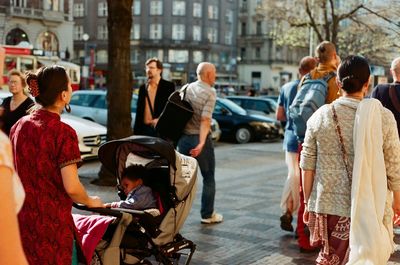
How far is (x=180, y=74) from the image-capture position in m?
84.8

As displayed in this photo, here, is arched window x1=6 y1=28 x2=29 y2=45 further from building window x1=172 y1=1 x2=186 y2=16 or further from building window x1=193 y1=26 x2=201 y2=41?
building window x1=193 y1=26 x2=201 y2=41

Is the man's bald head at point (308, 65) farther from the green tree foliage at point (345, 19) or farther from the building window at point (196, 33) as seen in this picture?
the building window at point (196, 33)

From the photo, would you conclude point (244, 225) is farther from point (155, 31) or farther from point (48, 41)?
point (155, 31)

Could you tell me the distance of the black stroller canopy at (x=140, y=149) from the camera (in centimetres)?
486

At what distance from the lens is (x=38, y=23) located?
63312 millimetres

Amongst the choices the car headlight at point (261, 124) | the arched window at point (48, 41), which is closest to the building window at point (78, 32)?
the arched window at point (48, 41)

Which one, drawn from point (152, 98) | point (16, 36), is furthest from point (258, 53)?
point (152, 98)

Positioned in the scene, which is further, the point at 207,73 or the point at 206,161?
the point at 206,161

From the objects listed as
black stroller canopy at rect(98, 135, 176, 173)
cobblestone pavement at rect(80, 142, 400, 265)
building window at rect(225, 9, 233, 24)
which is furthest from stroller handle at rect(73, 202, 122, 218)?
building window at rect(225, 9, 233, 24)

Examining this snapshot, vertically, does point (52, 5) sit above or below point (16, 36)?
above

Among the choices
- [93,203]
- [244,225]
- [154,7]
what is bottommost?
[244,225]

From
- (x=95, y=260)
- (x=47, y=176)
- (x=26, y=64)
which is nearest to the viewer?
(x=47, y=176)

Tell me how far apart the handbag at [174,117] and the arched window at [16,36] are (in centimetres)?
5661

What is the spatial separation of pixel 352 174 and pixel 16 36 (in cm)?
6142
